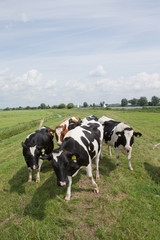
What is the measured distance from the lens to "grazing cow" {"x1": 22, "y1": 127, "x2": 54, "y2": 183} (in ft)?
22.0

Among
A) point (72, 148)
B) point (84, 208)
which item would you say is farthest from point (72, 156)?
point (84, 208)

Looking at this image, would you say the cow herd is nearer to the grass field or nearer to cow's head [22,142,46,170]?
cow's head [22,142,46,170]

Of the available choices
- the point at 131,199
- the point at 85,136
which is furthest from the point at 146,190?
the point at 85,136

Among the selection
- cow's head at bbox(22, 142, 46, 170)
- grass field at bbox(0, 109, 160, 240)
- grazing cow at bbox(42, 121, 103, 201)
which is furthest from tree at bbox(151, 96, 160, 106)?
cow's head at bbox(22, 142, 46, 170)

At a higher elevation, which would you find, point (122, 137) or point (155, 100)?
point (155, 100)

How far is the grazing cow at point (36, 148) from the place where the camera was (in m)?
6.70

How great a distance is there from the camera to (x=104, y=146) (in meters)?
11.7

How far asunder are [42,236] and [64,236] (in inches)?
Answer: 23.8

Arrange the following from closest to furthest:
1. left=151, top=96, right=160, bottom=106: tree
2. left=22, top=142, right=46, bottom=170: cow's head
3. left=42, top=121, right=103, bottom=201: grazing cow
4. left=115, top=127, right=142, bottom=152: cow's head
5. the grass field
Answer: the grass field, left=42, top=121, right=103, bottom=201: grazing cow, left=22, top=142, right=46, bottom=170: cow's head, left=115, top=127, right=142, bottom=152: cow's head, left=151, top=96, right=160, bottom=106: tree

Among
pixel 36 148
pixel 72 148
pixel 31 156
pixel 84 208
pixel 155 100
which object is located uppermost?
pixel 155 100

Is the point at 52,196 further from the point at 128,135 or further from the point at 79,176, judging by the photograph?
the point at 128,135

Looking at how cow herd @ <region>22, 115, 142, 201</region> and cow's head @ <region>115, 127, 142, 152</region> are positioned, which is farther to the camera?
cow's head @ <region>115, 127, 142, 152</region>

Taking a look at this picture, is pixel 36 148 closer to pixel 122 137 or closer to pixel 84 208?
pixel 84 208

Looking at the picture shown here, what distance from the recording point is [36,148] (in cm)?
684
